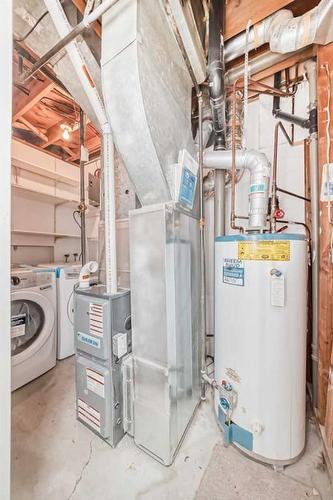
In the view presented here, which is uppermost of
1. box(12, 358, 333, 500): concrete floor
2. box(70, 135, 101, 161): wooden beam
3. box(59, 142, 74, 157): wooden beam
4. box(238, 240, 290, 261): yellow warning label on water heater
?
box(70, 135, 101, 161): wooden beam

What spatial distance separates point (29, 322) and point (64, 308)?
13.4 inches

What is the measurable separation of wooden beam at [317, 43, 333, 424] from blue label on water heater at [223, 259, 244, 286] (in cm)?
62

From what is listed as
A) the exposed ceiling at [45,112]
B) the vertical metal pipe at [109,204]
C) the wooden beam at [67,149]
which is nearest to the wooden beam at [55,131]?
the exposed ceiling at [45,112]

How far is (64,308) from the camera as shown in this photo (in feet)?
7.14

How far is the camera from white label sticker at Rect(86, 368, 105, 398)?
4.09ft

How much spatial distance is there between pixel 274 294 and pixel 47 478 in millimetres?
1502

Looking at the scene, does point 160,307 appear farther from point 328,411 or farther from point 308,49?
point 308,49

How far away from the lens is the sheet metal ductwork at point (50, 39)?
45.3 inches

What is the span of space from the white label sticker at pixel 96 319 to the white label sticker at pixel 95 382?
9.6 inches

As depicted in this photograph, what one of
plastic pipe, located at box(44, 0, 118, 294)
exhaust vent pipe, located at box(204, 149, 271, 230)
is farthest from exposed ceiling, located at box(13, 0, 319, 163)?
exhaust vent pipe, located at box(204, 149, 271, 230)

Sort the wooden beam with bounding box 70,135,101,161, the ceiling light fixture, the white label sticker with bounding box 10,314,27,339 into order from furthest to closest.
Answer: the wooden beam with bounding box 70,135,101,161 → the ceiling light fixture → the white label sticker with bounding box 10,314,27,339

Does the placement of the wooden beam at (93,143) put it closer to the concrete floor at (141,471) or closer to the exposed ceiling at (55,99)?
the exposed ceiling at (55,99)

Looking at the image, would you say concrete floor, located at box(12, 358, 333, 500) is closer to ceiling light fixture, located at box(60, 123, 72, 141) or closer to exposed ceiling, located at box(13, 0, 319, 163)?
exposed ceiling, located at box(13, 0, 319, 163)

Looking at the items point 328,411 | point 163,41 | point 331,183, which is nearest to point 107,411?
point 328,411
